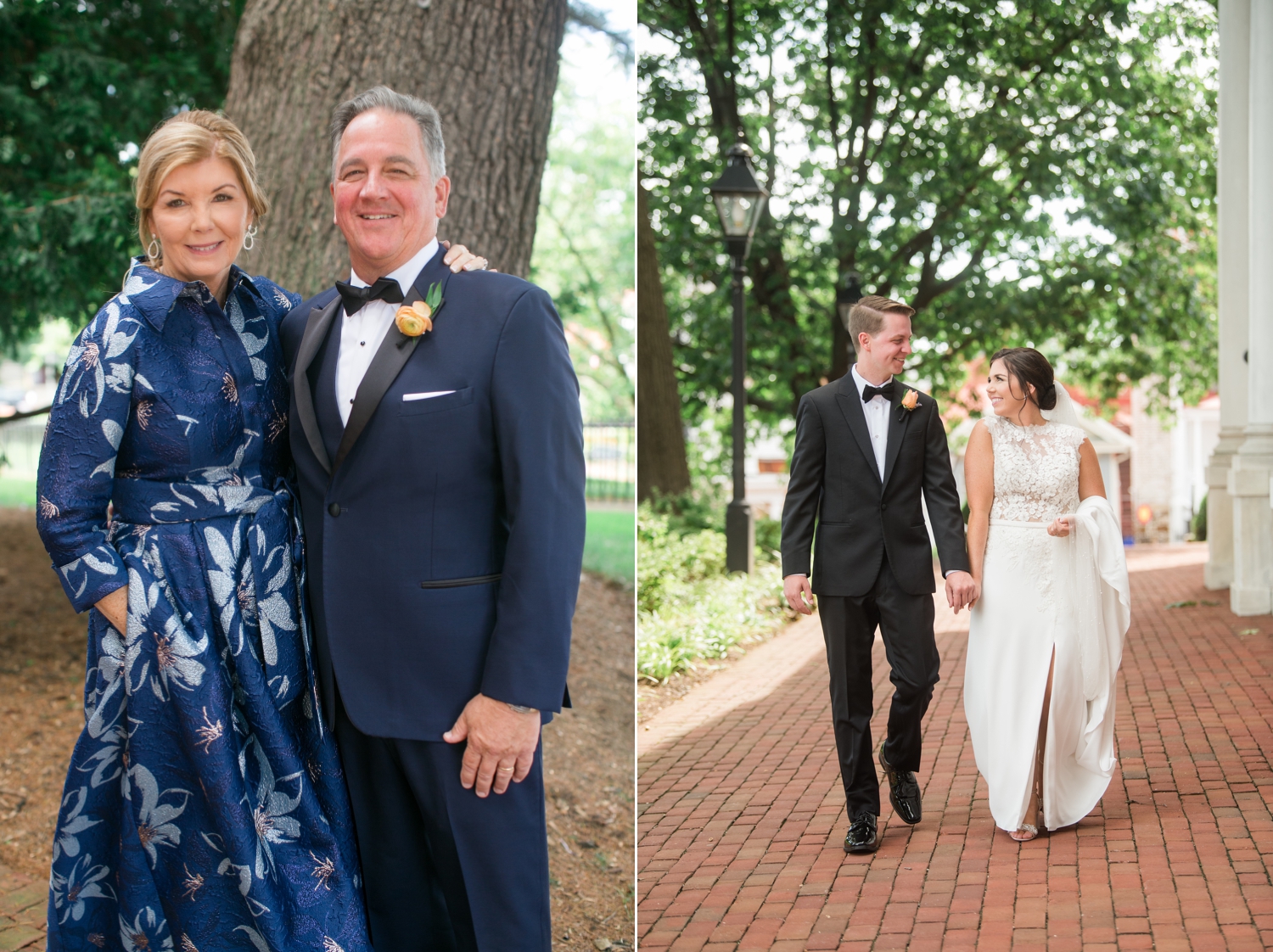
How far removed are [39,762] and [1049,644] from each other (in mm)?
4883

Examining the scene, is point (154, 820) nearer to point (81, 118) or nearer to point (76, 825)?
point (76, 825)

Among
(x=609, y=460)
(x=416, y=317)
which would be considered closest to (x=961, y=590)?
(x=416, y=317)

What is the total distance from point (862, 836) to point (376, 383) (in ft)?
8.65

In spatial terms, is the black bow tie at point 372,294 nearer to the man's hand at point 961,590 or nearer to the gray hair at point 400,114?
the gray hair at point 400,114

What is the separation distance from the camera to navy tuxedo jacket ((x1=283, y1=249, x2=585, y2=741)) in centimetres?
252

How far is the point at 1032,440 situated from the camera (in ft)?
14.1

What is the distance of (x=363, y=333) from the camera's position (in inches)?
108

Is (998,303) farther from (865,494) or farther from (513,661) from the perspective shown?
(513,661)

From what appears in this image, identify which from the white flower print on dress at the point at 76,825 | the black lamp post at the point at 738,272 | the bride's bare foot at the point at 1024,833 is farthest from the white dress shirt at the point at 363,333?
the black lamp post at the point at 738,272

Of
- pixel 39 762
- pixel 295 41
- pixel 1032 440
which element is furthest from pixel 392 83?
pixel 39 762

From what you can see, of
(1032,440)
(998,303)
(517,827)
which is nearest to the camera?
(517,827)

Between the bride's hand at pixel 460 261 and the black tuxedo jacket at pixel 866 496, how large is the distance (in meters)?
1.72

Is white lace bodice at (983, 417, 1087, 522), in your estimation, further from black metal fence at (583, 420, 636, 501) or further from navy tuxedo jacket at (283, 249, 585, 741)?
black metal fence at (583, 420, 636, 501)

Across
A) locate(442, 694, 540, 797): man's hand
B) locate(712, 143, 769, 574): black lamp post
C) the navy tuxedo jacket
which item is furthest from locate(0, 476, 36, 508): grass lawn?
locate(442, 694, 540, 797): man's hand
